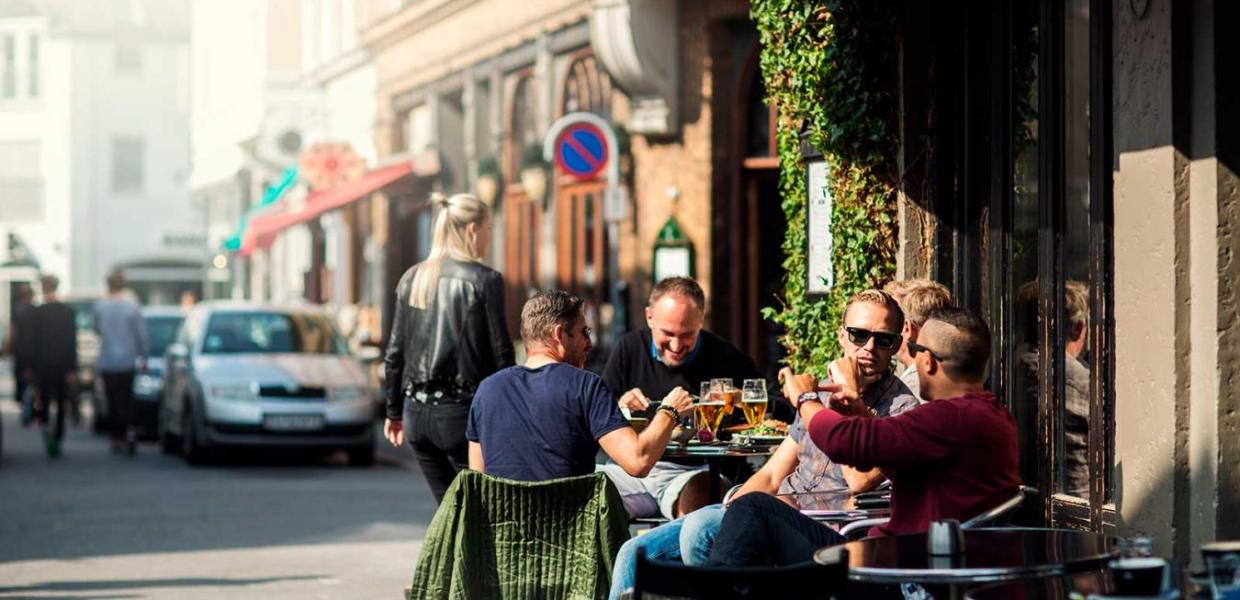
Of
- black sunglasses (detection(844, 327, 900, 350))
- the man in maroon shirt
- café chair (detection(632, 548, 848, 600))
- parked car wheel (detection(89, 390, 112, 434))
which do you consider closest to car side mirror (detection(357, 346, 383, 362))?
parked car wheel (detection(89, 390, 112, 434))

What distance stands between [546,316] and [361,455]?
1287 cm

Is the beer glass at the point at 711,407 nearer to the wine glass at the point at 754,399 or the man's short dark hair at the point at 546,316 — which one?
the wine glass at the point at 754,399

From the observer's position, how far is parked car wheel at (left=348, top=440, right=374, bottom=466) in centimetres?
1962

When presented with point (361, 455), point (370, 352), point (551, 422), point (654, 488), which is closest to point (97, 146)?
point (370, 352)

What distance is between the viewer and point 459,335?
29.9 ft

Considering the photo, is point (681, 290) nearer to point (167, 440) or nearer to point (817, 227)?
point (817, 227)

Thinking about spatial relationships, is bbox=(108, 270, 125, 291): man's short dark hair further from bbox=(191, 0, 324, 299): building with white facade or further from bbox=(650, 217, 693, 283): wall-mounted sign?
bbox=(191, 0, 324, 299): building with white facade

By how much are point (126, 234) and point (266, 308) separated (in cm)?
4762

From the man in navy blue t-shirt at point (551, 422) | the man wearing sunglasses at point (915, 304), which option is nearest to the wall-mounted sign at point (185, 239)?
the man wearing sunglasses at point (915, 304)

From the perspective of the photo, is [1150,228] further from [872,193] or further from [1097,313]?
[872,193]

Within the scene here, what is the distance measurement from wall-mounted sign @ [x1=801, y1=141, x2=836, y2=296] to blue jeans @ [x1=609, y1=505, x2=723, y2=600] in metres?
3.70

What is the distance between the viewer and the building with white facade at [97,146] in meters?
65.6

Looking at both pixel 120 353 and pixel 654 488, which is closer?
pixel 654 488

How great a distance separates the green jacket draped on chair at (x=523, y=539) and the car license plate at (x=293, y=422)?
1274 cm
